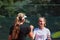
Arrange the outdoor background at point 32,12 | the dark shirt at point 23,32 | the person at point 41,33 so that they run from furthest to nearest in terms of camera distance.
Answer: the outdoor background at point 32,12 → the person at point 41,33 → the dark shirt at point 23,32

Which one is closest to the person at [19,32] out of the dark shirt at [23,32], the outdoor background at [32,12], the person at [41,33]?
the dark shirt at [23,32]

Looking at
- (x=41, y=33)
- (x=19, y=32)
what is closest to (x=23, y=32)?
(x=19, y=32)

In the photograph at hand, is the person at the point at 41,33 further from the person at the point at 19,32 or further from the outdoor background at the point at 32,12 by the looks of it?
the outdoor background at the point at 32,12

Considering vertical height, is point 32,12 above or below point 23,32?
above

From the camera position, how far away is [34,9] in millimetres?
9914

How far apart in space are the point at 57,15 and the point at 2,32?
2.08 metres

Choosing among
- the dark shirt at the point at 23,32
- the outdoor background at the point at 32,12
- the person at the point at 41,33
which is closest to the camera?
the dark shirt at the point at 23,32

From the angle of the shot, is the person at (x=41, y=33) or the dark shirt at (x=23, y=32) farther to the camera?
the person at (x=41, y=33)

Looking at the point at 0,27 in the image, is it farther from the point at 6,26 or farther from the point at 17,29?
Result: the point at 17,29

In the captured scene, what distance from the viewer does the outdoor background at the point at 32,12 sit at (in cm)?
902

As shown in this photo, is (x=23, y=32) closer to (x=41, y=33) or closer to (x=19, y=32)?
(x=19, y=32)

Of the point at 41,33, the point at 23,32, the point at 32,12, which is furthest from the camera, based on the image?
the point at 32,12

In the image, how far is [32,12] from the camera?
9812 mm

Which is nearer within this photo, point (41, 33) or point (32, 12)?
point (41, 33)
